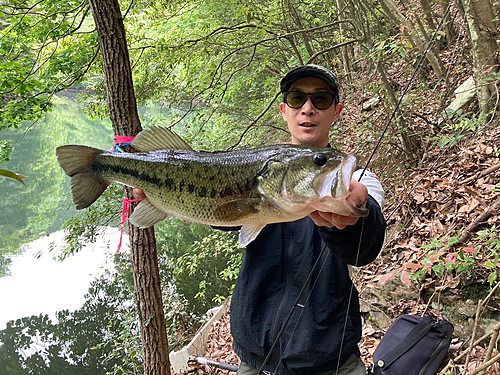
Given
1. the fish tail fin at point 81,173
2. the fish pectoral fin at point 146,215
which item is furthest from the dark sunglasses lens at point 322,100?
the fish tail fin at point 81,173

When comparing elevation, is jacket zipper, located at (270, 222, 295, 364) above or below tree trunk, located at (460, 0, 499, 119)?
below

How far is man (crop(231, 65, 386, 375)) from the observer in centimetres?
188

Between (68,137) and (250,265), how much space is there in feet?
82.2

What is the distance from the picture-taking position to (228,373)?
4223 millimetres

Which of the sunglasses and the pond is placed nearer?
the sunglasses

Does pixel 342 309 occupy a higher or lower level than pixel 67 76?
lower

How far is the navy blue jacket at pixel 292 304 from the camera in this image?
188 centimetres

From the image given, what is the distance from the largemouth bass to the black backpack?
2.03m

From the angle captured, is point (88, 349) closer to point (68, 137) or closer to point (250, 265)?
point (250, 265)

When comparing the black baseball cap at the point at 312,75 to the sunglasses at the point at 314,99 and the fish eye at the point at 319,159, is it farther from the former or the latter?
the fish eye at the point at 319,159

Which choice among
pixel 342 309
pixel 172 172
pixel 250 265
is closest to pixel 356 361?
pixel 342 309

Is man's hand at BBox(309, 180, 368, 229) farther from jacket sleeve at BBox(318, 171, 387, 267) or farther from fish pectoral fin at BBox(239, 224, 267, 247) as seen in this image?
fish pectoral fin at BBox(239, 224, 267, 247)

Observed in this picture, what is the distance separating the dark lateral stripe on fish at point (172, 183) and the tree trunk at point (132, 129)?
1486 mm

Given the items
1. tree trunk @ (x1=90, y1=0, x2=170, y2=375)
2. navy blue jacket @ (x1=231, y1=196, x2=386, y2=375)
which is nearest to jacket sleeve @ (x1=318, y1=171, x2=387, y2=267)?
navy blue jacket @ (x1=231, y1=196, x2=386, y2=375)
